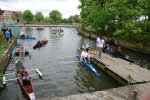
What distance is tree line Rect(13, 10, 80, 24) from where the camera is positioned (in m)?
161

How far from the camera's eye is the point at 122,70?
58.0ft

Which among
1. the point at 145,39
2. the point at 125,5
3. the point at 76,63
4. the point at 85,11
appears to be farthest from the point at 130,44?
the point at 85,11

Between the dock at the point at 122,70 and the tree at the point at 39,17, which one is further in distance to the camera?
the tree at the point at 39,17

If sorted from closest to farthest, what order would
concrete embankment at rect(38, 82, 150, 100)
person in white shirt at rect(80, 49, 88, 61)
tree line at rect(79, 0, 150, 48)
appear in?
concrete embankment at rect(38, 82, 150, 100) → person in white shirt at rect(80, 49, 88, 61) → tree line at rect(79, 0, 150, 48)

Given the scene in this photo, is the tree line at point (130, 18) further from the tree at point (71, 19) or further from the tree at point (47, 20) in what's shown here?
the tree at point (47, 20)

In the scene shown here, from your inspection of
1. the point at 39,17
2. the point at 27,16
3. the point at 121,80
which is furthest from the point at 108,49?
the point at 39,17

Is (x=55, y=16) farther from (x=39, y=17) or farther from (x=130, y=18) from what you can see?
(x=130, y=18)

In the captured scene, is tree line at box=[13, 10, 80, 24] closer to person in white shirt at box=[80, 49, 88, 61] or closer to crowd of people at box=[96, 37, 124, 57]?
crowd of people at box=[96, 37, 124, 57]

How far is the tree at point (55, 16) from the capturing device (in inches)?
6609

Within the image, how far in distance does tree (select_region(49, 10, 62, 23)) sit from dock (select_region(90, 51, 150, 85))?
14739 centimetres

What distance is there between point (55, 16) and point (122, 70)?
154 meters

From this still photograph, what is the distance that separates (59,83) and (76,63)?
7265 millimetres

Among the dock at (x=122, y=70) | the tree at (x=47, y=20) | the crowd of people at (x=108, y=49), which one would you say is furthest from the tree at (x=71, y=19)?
the dock at (x=122, y=70)

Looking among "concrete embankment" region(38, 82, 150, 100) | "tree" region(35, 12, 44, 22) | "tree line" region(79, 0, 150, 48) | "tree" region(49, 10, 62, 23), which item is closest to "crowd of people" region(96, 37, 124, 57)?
"tree line" region(79, 0, 150, 48)
